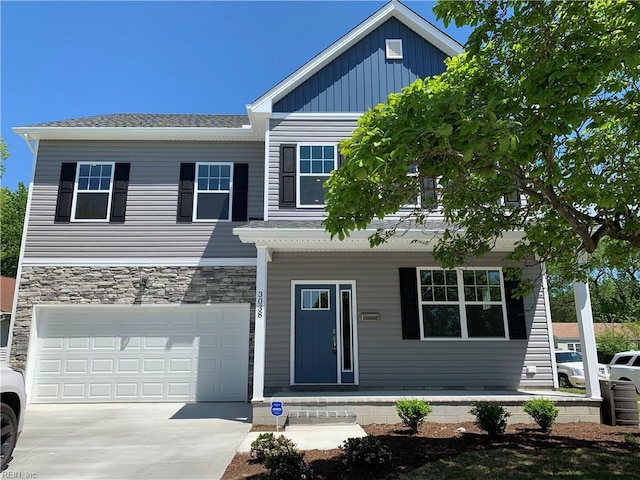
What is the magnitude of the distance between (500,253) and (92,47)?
971 centimetres

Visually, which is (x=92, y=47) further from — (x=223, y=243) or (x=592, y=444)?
(x=592, y=444)

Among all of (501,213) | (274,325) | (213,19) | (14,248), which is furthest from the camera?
(14,248)

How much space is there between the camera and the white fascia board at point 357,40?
10.1 m

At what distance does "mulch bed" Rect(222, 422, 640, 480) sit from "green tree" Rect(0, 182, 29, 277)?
2654cm

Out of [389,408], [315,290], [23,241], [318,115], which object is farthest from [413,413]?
[23,241]

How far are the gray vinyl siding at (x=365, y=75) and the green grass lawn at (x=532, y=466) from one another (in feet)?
25.5

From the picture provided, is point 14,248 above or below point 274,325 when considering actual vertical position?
above

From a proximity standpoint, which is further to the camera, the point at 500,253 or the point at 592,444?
the point at 500,253

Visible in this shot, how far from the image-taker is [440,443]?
6.05 meters

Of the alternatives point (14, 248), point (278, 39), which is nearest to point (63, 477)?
point (278, 39)

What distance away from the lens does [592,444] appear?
5.98 m

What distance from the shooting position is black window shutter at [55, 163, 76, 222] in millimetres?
10453

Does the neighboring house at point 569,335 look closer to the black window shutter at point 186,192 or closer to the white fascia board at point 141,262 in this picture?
the white fascia board at point 141,262

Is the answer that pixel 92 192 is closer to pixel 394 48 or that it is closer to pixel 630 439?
pixel 394 48
